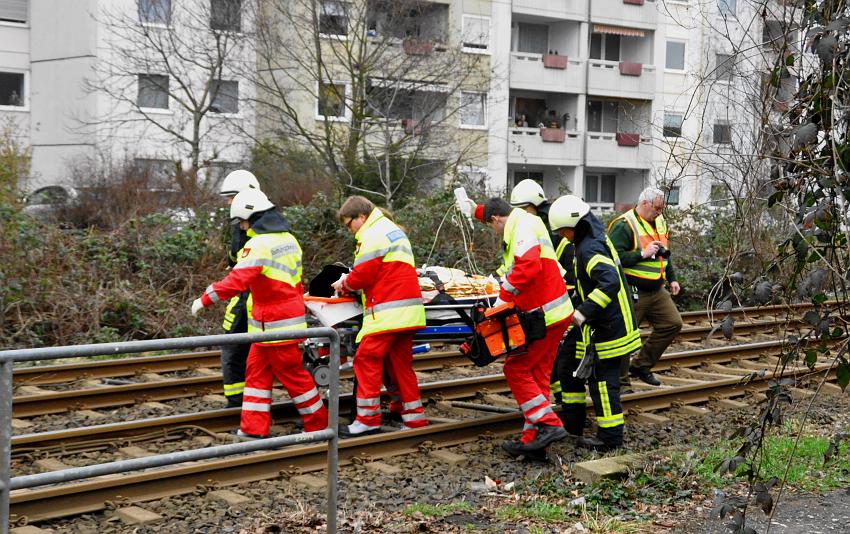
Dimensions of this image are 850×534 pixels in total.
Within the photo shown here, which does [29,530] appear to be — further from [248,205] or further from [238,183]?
[238,183]

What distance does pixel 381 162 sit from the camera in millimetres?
22828

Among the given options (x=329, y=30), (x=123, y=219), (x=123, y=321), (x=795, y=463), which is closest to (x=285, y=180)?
(x=329, y=30)

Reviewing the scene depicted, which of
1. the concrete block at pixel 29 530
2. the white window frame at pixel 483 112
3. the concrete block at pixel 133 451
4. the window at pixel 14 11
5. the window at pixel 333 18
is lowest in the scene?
the concrete block at pixel 29 530

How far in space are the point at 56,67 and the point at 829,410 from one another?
31.5 meters

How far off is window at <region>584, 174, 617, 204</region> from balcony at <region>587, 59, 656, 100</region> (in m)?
4.28

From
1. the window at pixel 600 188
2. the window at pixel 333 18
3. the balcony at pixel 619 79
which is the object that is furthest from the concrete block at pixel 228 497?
the window at pixel 600 188

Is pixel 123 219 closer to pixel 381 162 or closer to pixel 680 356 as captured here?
pixel 381 162

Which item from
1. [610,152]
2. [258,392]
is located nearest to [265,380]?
[258,392]

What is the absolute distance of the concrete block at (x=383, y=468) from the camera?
786 cm

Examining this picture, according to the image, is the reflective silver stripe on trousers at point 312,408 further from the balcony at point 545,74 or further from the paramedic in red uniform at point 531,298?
the balcony at point 545,74

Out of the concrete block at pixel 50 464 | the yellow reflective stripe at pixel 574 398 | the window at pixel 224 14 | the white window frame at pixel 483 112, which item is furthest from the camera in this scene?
the window at pixel 224 14

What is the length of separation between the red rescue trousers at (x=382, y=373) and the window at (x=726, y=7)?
362 cm

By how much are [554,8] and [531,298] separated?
3690cm

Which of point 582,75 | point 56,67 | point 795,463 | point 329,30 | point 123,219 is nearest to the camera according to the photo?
point 795,463
